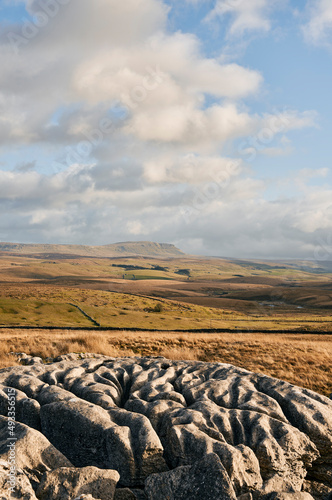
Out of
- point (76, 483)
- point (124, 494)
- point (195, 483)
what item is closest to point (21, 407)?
point (76, 483)

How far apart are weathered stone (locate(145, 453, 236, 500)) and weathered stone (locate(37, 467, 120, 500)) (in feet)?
3.92

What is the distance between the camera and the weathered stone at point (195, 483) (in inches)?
378

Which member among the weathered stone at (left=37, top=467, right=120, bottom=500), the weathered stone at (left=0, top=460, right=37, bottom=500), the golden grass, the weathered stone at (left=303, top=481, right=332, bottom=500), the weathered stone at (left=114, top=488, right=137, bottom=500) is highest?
the weathered stone at (left=0, top=460, right=37, bottom=500)

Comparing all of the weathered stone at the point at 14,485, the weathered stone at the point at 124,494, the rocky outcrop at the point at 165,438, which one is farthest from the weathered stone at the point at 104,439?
the weathered stone at the point at 14,485

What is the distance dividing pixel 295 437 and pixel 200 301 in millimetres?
145565

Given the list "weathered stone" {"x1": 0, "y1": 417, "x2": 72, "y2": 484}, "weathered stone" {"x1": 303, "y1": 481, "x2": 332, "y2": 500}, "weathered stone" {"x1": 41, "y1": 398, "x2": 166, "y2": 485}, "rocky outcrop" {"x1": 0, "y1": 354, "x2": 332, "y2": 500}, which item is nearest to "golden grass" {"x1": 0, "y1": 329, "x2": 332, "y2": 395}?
"rocky outcrop" {"x1": 0, "y1": 354, "x2": 332, "y2": 500}

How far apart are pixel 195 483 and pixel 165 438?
104 inches

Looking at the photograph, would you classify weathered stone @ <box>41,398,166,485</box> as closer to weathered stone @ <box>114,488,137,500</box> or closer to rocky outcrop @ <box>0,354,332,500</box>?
rocky outcrop @ <box>0,354,332,500</box>

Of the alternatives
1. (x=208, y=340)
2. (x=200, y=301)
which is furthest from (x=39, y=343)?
(x=200, y=301)

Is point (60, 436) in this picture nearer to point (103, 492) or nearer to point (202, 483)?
point (103, 492)

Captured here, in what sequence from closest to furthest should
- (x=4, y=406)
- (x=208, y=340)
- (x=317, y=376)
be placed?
(x=4, y=406), (x=317, y=376), (x=208, y=340)

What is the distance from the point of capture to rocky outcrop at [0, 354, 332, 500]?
1020 centimetres

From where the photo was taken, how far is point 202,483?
9836 mm

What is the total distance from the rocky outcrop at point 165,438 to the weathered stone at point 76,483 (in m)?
0.03
